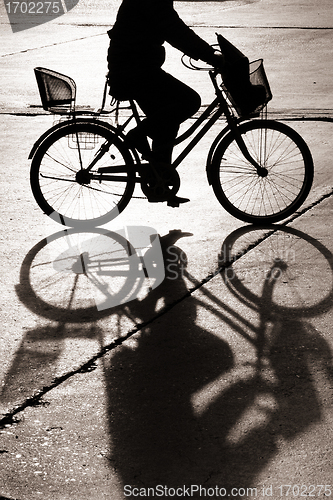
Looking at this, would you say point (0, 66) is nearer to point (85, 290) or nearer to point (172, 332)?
point (85, 290)

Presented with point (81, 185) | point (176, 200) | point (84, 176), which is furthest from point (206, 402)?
point (81, 185)

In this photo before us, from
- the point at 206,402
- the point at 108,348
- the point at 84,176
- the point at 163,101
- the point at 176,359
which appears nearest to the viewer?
the point at 206,402

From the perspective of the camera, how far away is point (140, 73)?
4.97m

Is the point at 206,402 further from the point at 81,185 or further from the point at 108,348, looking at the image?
the point at 81,185

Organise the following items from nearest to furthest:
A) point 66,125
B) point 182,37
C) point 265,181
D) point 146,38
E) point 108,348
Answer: point 108,348 < point 182,37 < point 146,38 < point 66,125 < point 265,181

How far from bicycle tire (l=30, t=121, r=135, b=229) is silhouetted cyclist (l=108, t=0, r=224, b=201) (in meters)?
0.31

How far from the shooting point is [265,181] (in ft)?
21.0

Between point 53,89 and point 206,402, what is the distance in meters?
2.86

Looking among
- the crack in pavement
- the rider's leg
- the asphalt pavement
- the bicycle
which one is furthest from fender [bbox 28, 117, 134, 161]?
the crack in pavement

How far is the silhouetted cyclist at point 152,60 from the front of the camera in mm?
4797

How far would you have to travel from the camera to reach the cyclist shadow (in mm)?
2906

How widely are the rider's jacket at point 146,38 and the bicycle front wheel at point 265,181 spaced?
793 mm

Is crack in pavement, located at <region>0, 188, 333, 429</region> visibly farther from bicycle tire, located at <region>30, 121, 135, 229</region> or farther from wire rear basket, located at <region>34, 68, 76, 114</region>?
wire rear basket, located at <region>34, 68, 76, 114</region>

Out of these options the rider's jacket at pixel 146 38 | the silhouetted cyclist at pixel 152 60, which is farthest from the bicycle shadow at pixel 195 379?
the rider's jacket at pixel 146 38
